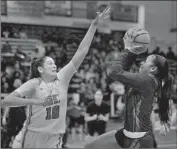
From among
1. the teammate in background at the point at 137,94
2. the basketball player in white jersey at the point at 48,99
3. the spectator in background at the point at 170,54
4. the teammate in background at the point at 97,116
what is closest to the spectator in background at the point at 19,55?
the teammate in background at the point at 97,116

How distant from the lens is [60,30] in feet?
58.3

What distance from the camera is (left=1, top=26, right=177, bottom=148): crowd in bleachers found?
12.3 meters

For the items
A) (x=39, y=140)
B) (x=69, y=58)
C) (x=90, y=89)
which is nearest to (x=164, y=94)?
(x=39, y=140)

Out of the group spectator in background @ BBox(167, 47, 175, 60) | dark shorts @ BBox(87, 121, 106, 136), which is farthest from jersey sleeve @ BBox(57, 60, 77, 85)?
spectator in background @ BBox(167, 47, 175, 60)

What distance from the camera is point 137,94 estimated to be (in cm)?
389

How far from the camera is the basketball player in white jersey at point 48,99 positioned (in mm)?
4215

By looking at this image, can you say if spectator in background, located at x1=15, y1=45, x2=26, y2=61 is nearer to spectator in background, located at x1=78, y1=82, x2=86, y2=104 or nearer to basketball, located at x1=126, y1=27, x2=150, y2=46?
spectator in background, located at x1=78, y1=82, x2=86, y2=104

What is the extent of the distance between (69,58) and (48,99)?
38.3 ft

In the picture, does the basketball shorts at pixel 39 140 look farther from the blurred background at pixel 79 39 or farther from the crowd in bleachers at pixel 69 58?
the blurred background at pixel 79 39

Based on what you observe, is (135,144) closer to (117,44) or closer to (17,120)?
(17,120)

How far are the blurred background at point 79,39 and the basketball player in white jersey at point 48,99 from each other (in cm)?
628

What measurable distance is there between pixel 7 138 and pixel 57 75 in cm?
523

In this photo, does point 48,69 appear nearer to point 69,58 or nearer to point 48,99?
point 48,99

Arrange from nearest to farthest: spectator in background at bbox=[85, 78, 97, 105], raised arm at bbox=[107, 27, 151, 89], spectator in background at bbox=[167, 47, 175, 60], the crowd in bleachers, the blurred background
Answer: raised arm at bbox=[107, 27, 151, 89] → the crowd in bleachers → the blurred background → spectator in background at bbox=[85, 78, 97, 105] → spectator in background at bbox=[167, 47, 175, 60]
